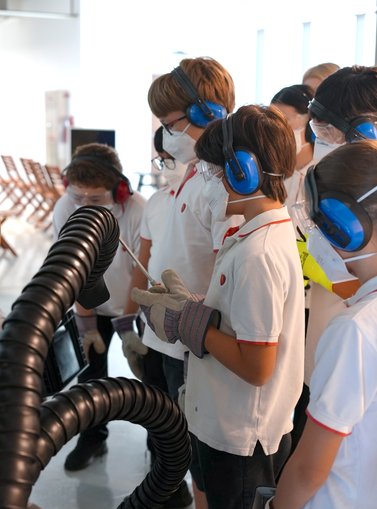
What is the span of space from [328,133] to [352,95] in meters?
0.13

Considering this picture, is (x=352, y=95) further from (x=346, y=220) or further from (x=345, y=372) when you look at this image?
(x=345, y=372)

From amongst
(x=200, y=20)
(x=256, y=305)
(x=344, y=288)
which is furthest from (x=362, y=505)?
(x=200, y=20)

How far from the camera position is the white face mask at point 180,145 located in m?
2.34

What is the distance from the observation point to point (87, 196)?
9.16ft

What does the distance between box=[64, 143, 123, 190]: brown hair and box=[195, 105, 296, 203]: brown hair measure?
1.14m

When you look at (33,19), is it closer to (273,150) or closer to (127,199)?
Result: (127,199)

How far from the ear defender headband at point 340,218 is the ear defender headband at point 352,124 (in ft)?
2.78

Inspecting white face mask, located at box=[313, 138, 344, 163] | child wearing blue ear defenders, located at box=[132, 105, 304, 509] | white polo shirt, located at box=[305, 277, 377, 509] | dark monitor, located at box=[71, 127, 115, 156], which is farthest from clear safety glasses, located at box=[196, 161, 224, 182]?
dark monitor, located at box=[71, 127, 115, 156]

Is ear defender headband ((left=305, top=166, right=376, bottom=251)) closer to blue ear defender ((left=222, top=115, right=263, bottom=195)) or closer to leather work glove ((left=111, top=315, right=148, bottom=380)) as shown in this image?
blue ear defender ((left=222, top=115, right=263, bottom=195))

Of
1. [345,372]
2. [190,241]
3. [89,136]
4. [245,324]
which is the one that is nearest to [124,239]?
[190,241]

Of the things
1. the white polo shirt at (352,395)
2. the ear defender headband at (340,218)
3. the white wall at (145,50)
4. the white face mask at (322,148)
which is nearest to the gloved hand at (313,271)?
the white face mask at (322,148)

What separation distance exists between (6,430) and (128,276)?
7.47 ft

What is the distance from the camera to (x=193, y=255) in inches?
86.8

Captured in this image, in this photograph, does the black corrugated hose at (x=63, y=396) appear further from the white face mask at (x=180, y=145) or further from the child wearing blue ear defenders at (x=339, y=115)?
the white face mask at (x=180, y=145)
